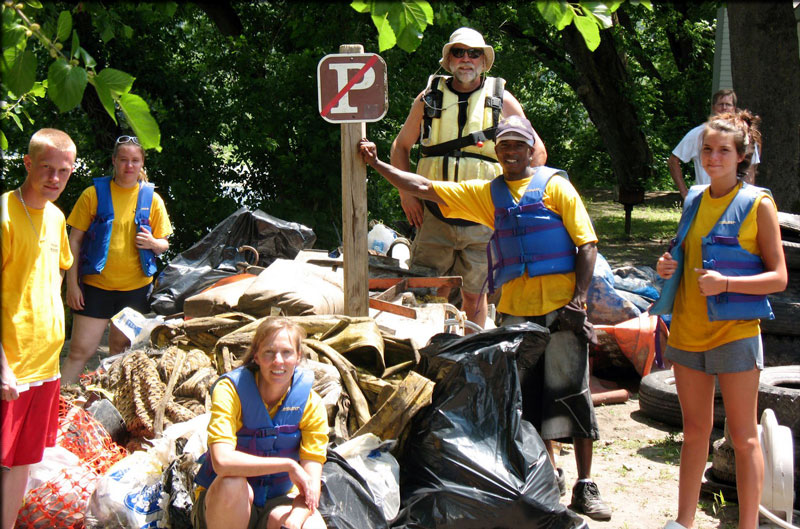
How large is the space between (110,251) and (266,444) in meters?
2.53

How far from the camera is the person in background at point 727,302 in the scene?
11.8 ft

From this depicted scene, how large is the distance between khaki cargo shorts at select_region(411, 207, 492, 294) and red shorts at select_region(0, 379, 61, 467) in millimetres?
2824

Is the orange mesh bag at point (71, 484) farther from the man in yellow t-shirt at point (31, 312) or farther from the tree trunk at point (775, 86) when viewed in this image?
the tree trunk at point (775, 86)

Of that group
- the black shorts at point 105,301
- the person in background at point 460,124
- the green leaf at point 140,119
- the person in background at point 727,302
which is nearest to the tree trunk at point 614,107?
the person in background at point 460,124

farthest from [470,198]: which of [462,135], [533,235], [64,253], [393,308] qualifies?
[64,253]

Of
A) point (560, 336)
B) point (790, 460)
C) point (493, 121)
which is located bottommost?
point (790, 460)

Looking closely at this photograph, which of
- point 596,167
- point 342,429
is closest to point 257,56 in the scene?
point 342,429

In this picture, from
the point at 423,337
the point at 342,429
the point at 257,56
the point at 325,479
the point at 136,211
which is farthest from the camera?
the point at 257,56

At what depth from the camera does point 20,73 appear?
229 cm

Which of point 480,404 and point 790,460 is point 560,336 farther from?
point 790,460

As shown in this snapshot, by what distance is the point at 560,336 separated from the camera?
4148mm

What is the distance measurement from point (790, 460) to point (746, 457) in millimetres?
335

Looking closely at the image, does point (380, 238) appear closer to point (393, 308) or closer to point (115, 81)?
point (393, 308)

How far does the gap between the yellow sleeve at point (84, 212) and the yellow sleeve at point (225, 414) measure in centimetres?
244
